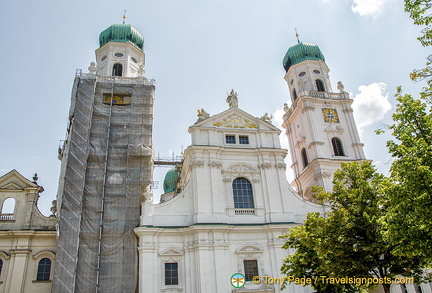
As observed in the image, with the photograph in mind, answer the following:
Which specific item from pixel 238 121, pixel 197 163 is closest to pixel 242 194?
pixel 197 163

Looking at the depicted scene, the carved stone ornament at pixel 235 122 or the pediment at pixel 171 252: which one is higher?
the carved stone ornament at pixel 235 122

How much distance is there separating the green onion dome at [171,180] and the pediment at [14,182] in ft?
59.8

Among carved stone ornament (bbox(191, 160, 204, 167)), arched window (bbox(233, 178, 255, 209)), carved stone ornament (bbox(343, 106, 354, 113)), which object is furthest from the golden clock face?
carved stone ornament (bbox(191, 160, 204, 167))

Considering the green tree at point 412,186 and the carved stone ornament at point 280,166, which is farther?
the carved stone ornament at point 280,166

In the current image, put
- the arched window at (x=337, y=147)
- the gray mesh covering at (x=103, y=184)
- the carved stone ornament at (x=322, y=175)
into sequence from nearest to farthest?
the gray mesh covering at (x=103, y=184) < the carved stone ornament at (x=322, y=175) < the arched window at (x=337, y=147)

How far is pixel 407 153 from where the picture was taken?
10.2 m

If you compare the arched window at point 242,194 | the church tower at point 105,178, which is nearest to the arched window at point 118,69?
the church tower at point 105,178

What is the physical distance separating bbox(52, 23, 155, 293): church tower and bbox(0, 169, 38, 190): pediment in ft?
7.89

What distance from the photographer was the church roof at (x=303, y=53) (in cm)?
3400

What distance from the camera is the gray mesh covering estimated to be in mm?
20797

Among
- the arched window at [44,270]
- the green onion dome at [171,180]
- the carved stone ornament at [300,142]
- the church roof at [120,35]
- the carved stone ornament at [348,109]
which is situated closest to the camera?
the arched window at [44,270]

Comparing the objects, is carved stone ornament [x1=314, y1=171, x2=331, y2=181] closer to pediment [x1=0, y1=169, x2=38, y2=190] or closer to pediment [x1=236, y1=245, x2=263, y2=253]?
pediment [x1=236, y1=245, x2=263, y2=253]

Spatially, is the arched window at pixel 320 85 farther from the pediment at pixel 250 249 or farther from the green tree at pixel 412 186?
the green tree at pixel 412 186

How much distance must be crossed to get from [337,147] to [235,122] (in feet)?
30.5
